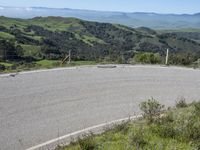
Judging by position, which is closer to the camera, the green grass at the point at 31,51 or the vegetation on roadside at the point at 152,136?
the vegetation on roadside at the point at 152,136

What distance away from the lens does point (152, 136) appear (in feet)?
23.1

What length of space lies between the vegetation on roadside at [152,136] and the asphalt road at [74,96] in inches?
59.5

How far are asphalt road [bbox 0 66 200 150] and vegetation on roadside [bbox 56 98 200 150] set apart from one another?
1.51 metres

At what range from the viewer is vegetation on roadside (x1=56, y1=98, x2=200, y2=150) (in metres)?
6.55

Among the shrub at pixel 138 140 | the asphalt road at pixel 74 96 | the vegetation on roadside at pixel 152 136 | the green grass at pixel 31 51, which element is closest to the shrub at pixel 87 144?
the vegetation on roadside at pixel 152 136

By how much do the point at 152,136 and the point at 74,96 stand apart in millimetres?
4867

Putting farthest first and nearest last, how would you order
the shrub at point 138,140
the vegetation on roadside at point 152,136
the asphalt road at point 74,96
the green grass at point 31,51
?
the green grass at point 31,51
the asphalt road at point 74,96
the vegetation on roadside at point 152,136
the shrub at point 138,140

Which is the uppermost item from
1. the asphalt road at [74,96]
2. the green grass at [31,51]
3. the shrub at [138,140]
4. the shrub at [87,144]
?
the shrub at [138,140]

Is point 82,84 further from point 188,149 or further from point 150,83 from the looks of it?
point 188,149

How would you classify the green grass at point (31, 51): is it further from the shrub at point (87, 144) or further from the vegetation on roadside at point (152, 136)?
the shrub at point (87, 144)

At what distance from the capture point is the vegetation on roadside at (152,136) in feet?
21.5

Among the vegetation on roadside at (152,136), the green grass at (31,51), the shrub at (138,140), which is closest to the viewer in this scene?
the shrub at (138,140)

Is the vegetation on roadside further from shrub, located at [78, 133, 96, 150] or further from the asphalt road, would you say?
the asphalt road

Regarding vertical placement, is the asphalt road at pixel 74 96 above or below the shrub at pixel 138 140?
below
